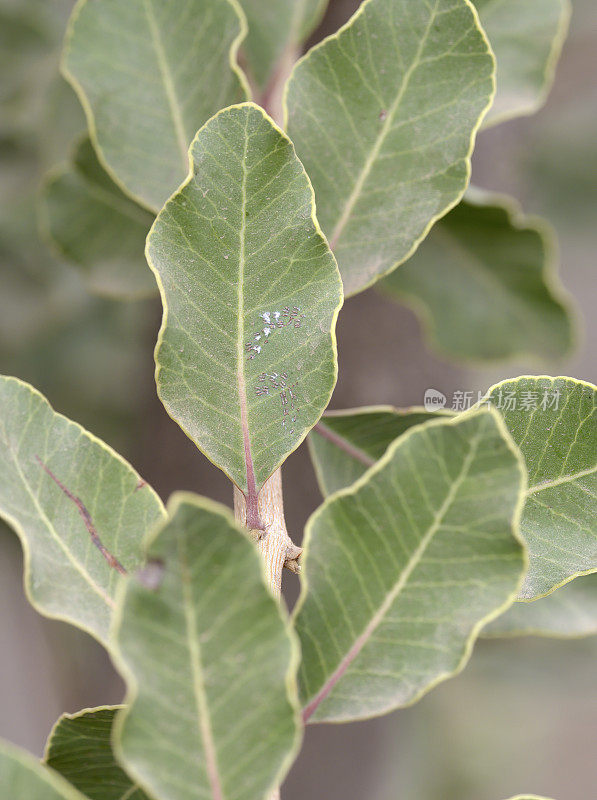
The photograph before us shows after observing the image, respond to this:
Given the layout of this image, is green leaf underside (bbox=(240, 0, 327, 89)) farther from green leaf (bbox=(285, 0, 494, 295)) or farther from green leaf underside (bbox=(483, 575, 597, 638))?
green leaf underside (bbox=(483, 575, 597, 638))

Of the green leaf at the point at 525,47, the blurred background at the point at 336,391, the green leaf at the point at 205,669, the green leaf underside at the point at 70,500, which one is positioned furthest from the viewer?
the blurred background at the point at 336,391

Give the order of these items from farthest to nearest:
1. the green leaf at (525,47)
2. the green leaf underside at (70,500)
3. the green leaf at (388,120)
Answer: the green leaf at (525,47) → the green leaf at (388,120) → the green leaf underside at (70,500)

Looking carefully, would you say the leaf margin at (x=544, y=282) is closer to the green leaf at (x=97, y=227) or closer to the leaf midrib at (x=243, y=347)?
the green leaf at (x=97, y=227)

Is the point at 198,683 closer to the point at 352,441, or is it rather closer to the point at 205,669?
the point at 205,669

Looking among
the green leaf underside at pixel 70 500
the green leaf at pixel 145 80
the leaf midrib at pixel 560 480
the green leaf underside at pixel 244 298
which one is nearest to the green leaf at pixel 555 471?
the leaf midrib at pixel 560 480

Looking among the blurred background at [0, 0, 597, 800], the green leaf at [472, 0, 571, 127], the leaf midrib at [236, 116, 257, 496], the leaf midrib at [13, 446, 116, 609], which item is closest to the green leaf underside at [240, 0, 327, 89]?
the green leaf at [472, 0, 571, 127]

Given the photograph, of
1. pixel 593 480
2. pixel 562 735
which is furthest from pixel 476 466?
pixel 562 735

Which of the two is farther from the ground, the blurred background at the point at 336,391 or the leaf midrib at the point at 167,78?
the leaf midrib at the point at 167,78
